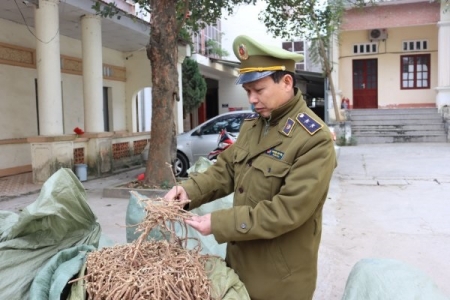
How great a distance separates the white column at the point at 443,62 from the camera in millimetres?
16203

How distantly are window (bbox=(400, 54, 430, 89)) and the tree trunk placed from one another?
14300mm

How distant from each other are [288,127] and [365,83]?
18.6 m

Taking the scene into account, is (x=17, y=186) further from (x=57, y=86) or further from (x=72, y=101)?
(x=72, y=101)

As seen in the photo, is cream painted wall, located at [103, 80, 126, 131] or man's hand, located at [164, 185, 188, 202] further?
cream painted wall, located at [103, 80, 126, 131]

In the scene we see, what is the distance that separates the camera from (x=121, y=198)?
7.04 metres

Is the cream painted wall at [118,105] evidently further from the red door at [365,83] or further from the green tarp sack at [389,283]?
the green tarp sack at [389,283]

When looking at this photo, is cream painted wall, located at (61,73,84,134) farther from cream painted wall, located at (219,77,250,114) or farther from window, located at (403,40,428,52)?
window, located at (403,40,428,52)

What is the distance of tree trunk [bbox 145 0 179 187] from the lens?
678 cm

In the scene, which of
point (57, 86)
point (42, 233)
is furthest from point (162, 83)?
point (42, 233)

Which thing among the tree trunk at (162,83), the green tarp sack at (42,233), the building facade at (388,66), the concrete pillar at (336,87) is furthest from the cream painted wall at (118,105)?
the green tarp sack at (42,233)

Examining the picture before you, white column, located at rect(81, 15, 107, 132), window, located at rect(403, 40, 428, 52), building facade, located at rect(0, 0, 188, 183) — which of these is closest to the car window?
building facade, located at rect(0, 0, 188, 183)

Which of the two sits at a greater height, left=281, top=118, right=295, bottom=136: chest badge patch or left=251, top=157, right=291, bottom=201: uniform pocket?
left=281, top=118, right=295, bottom=136: chest badge patch

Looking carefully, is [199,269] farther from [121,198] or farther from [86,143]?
[86,143]

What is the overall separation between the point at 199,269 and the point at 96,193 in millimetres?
6381
